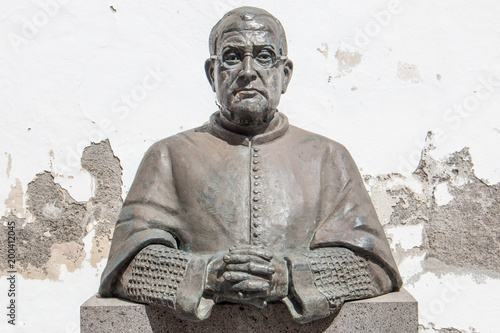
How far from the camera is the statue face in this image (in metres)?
2.53

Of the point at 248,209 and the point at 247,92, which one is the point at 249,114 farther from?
the point at 248,209

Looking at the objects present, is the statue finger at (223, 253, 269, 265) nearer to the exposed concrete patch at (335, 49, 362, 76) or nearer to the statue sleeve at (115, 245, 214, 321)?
the statue sleeve at (115, 245, 214, 321)

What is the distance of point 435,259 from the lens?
4.07 meters

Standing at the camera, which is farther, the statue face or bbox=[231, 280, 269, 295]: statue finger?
the statue face

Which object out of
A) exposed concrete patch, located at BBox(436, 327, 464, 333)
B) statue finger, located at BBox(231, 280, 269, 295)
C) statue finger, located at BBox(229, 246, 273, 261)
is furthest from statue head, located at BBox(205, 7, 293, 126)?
exposed concrete patch, located at BBox(436, 327, 464, 333)

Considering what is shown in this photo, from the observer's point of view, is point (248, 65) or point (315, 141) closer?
point (248, 65)

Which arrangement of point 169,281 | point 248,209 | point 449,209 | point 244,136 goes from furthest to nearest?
point 449,209
point 244,136
point 248,209
point 169,281

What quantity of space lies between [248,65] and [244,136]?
32cm

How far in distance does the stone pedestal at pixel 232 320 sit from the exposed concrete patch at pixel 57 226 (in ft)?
5.50

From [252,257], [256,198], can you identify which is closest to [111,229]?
[256,198]

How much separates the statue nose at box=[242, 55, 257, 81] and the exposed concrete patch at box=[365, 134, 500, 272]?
1.80 meters

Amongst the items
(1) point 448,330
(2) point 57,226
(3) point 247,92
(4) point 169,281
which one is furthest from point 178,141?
(1) point 448,330

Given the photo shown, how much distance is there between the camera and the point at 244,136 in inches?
105

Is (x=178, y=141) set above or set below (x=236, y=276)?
above
